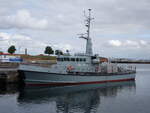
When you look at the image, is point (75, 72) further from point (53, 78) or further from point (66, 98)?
point (66, 98)

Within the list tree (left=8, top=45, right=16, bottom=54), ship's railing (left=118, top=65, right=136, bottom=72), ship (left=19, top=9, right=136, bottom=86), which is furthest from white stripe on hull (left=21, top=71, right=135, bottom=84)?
tree (left=8, top=45, right=16, bottom=54)

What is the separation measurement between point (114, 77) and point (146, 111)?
19.7 metres

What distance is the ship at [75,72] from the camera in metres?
32.2

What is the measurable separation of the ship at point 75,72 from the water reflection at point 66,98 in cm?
114

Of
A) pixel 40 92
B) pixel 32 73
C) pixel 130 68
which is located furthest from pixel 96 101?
pixel 130 68

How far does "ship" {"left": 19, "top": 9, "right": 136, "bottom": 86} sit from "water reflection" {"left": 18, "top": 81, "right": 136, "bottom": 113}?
→ 45.0 inches

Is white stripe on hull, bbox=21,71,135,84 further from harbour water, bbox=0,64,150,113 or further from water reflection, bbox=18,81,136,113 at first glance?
harbour water, bbox=0,64,150,113

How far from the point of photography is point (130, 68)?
161 ft

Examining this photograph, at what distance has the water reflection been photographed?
2323 centimetres

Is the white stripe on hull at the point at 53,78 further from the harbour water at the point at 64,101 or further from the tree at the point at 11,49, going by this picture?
the tree at the point at 11,49

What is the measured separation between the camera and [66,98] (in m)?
27.6

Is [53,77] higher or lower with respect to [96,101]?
higher

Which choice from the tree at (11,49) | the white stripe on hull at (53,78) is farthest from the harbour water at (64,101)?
the tree at (11,49)

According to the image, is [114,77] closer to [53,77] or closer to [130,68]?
[130,68]
